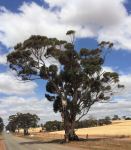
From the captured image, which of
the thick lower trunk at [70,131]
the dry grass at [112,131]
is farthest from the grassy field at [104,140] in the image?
the thick lower trunk at [70,131]

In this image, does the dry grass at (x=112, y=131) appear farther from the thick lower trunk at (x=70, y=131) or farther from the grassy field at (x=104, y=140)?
the thick lower trunk at (x=70, y=131)

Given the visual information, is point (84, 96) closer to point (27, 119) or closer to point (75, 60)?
point (75, 60)

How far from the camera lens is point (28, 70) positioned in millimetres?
57688

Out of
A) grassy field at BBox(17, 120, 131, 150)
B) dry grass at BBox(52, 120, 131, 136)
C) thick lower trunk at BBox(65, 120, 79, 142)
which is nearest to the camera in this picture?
grassy field at BBox(17, 120, 131, 150)


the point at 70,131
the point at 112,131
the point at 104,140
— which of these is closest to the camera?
the point at 104,140

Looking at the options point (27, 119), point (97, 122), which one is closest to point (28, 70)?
point (27, 119)

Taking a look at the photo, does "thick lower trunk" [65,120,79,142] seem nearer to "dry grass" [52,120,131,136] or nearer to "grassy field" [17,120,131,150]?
"grassy field" [17,120,131,150]

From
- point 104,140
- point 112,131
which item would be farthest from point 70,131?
point 112,131

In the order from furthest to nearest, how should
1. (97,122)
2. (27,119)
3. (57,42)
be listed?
1. (97,122)
2. (27,119)
3. (57,42)

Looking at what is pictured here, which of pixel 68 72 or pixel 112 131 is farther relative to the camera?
pixel 112 131

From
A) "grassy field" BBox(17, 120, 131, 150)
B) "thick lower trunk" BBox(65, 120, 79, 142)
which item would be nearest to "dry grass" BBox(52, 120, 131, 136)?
"grassy field" BBox(17, 120, 131, 150)

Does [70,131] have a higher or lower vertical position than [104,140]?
higher

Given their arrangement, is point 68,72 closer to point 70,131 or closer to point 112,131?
point 70,131

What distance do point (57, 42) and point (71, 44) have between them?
83.2 inches
